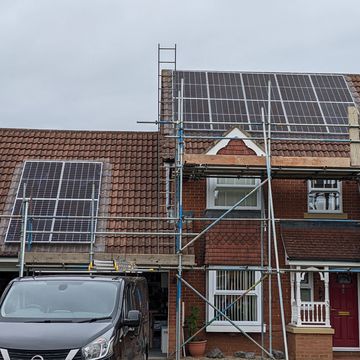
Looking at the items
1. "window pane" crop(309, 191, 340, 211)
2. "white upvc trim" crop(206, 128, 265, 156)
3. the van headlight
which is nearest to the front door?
"window pane" crop(309, 191, 340, 211)

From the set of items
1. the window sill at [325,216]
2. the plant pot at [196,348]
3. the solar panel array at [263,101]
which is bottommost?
the plant pot at [196,348]

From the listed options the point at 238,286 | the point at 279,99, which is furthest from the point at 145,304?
the point at 279,99

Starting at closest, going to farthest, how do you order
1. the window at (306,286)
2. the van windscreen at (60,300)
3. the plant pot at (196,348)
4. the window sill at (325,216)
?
1. the van windscreen at (60,300)
2. the plant pot at (196,348)
3. the window at (306,286)
4. the window sill at (325,216)

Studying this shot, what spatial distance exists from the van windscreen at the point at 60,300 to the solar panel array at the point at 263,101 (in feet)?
26.2

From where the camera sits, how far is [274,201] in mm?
16734

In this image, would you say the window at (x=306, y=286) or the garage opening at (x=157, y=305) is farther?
the garage opening at (x=157, y=305)

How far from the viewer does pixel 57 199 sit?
1727cm

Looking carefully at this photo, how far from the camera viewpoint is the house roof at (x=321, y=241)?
613 inches

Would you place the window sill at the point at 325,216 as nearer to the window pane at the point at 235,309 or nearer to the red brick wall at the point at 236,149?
the red brick wall at the point at 236,149

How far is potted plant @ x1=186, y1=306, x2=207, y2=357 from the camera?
1527cm

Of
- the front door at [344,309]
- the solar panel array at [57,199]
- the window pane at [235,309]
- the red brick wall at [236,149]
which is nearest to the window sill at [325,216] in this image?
the front door at [344,309]

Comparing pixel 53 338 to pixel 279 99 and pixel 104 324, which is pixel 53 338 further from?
pixel 279 99

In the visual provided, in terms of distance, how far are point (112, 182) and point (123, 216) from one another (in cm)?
175

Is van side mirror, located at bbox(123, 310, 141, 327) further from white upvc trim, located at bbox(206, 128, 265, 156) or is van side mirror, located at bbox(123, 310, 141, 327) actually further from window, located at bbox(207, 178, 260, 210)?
white upvc trim, located at bbox(206, 128, 265, 156)
